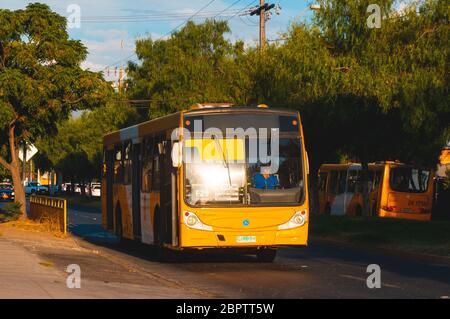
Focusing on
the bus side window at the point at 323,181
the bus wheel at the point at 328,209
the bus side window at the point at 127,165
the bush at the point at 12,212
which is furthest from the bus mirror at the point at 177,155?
the bus side window at the point at 323,181

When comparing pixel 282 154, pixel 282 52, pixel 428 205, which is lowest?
pixel 428 205

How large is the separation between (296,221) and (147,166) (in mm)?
4342

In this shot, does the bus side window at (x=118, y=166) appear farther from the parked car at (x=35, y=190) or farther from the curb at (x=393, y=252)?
the parked car at (x=35, y=190)

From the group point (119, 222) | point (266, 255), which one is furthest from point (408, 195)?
point (266, 255)

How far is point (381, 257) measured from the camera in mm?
24234

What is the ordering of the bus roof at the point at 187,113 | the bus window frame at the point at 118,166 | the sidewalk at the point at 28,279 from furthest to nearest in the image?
1. the bus window frame at the point at 118,166
2. the bus roof at the point at 187,113
3. the sidewalk at the point at 28,279

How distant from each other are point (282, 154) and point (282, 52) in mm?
14692

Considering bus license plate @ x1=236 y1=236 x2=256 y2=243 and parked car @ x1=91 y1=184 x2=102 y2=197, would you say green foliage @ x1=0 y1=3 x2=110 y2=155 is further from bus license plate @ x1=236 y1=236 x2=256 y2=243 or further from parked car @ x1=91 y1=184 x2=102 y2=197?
parked car @ x1=91 y1=184 x2=102 y2=197

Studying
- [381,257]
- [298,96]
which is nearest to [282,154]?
[381,257]

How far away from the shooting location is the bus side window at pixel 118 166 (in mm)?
26641

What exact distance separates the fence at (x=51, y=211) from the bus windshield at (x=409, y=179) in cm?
1428

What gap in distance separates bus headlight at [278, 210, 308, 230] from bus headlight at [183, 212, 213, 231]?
149cm

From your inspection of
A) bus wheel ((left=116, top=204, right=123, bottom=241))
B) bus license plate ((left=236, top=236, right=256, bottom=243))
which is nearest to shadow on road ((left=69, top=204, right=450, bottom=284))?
bus wheel ((left=116, top=204, right=123, bottom=241))

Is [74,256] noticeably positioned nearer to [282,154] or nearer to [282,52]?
[282,154]
